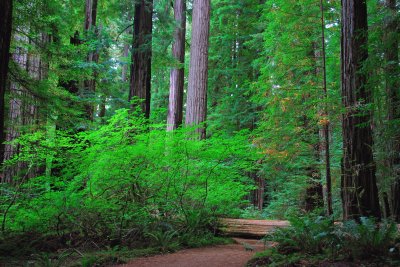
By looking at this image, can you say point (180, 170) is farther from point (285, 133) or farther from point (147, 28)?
point (147, 28)

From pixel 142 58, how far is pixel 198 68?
76.5 inches

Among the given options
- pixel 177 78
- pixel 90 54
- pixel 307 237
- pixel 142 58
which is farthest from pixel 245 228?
pixel 177 78

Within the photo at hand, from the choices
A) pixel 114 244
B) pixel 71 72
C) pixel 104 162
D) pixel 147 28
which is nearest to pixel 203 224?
Result: pixel 114 244

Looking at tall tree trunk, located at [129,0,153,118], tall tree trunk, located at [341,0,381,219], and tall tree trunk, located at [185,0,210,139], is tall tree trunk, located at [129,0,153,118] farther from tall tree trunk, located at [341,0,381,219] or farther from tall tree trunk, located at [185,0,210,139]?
tall tree trunk, located at [341,0,381,219]

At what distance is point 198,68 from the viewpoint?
1105cm

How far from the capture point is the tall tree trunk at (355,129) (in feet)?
19.5

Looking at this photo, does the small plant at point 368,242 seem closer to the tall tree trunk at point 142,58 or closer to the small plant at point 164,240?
the small plant at point 164,240

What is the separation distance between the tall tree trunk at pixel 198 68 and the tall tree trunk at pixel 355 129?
503 cm

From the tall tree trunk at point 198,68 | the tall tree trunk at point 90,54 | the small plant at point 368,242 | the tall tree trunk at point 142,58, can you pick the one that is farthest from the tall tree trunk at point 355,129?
the tall tree trunk at point 90,54

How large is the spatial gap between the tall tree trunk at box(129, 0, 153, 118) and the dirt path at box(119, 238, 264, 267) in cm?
581

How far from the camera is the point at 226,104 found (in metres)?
18.8

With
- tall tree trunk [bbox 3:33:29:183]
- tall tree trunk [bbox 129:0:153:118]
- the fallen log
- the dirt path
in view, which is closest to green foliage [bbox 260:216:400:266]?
the dirt path

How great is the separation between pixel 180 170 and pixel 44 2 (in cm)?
457

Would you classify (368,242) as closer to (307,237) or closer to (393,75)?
(307,237)
